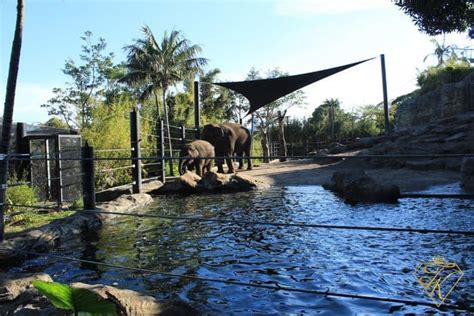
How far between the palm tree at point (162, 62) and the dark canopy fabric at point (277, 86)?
14.4 meters

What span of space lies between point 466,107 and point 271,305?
586 inches

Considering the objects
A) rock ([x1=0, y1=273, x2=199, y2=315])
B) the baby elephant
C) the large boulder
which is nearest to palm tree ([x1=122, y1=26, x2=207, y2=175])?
the baby elephant

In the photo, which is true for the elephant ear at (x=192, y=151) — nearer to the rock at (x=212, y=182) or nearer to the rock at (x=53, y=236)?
the rock at (x=212, y=182)

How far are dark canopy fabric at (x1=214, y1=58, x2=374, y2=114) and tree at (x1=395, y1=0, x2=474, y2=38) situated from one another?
1.05 meters

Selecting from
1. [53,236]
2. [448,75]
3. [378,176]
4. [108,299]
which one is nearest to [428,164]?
[378,176]

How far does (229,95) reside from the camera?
29609 millimetres

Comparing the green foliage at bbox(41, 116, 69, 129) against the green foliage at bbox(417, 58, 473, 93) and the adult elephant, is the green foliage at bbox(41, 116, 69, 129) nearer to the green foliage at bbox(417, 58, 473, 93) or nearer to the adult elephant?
the adult elephant

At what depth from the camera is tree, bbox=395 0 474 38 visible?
16.8 feet

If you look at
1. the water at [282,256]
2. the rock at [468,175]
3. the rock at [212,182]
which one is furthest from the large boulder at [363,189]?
the rock at [212,182]

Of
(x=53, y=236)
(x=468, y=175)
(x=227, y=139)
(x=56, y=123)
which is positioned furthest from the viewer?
(x=56, y=123)

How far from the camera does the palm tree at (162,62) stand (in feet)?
67.1

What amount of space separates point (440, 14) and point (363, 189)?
3.18m

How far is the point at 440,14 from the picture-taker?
525cm

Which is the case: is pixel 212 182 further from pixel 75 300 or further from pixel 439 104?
pixel 439 104
